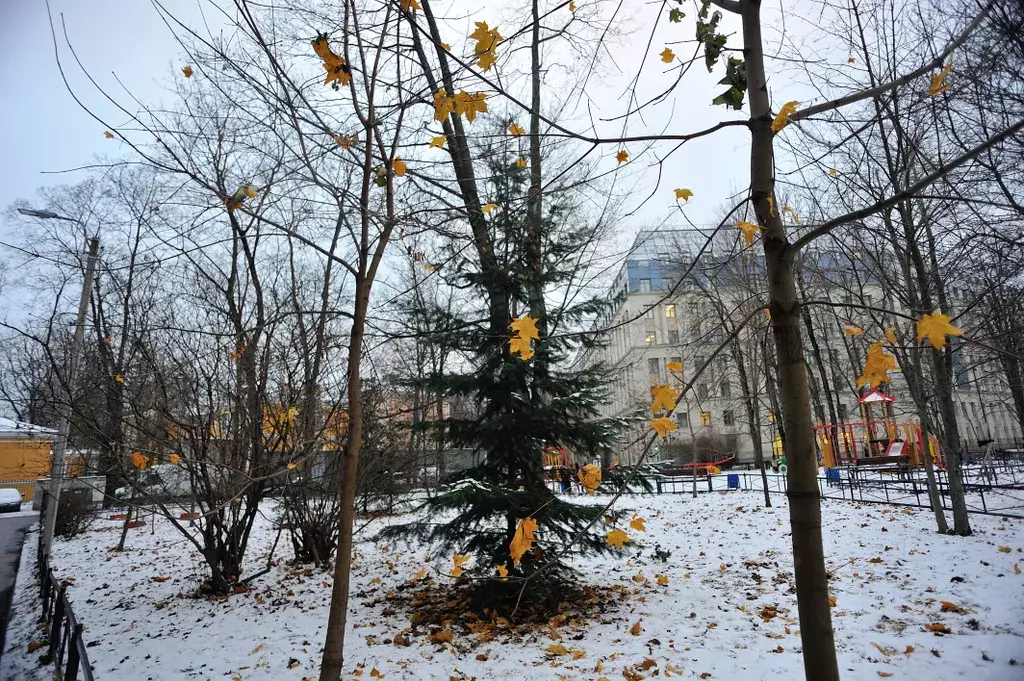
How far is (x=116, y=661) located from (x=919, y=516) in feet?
41.7

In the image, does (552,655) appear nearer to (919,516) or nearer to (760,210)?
(760,210)

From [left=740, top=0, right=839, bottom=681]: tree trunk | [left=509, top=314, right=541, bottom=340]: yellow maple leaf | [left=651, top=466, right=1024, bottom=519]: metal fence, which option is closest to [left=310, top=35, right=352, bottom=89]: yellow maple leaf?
[left=509, top=314, right=541, bottom=340]: yellow maple leaf

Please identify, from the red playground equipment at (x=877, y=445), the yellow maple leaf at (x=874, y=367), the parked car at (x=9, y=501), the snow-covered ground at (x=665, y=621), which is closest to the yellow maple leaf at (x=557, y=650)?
the snow-covered ground at (x=665, y=621)

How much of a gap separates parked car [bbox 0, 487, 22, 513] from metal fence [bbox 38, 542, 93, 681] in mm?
22893

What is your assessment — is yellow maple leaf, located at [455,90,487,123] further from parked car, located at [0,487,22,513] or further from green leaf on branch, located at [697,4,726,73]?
parked car, located at [0,487,22,513]

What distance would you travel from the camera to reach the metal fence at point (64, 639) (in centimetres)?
428

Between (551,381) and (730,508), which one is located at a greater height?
(551,381)

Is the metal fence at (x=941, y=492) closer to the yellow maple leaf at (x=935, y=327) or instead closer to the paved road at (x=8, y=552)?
the yellow maple leaf at (x=935, y=327)

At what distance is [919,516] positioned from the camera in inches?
404

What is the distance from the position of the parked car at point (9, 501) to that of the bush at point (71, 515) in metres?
11.6

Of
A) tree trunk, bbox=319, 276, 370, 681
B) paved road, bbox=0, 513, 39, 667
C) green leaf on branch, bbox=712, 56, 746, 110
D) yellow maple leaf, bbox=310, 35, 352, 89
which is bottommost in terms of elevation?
paved road, bbox=0, 513, 39, 667

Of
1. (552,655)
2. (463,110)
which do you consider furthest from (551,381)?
(463,110)

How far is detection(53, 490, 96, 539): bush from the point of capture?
15602 mm

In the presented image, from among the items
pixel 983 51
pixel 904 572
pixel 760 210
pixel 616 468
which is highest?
pixel 983 51
